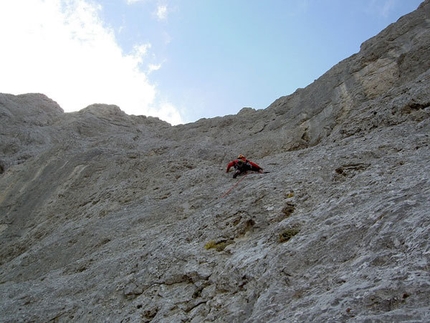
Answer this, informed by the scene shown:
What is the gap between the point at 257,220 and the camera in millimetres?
11172

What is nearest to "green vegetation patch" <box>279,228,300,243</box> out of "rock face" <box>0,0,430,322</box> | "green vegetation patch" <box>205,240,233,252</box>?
"rock face" <box>0,0,430,322</box>

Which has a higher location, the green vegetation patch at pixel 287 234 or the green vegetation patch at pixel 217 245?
the green vegetation patch at pixel 217 245

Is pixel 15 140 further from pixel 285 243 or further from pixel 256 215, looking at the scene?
pixel 285 243

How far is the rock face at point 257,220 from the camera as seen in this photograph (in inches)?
271

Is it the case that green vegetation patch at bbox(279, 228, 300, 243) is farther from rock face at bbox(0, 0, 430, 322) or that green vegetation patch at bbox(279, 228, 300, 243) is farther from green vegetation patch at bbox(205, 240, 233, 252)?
green vegetation patch at bbox(205, 240, 233, 252)

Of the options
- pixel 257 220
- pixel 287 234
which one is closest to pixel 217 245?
pixel 257 220

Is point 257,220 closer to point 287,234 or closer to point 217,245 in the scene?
point 217,245

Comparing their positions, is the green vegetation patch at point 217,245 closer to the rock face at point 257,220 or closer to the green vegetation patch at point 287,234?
the rock face at point 257,220

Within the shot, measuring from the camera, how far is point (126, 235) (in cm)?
1557

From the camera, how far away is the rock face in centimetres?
689

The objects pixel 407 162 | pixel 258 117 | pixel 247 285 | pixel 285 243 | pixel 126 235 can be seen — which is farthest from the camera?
pixel 258 117

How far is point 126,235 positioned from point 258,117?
2009 cm

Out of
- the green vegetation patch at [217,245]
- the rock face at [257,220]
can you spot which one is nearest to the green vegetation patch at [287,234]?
the rock face at [257,220]

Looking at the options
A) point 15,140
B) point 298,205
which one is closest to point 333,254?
point 298,205
